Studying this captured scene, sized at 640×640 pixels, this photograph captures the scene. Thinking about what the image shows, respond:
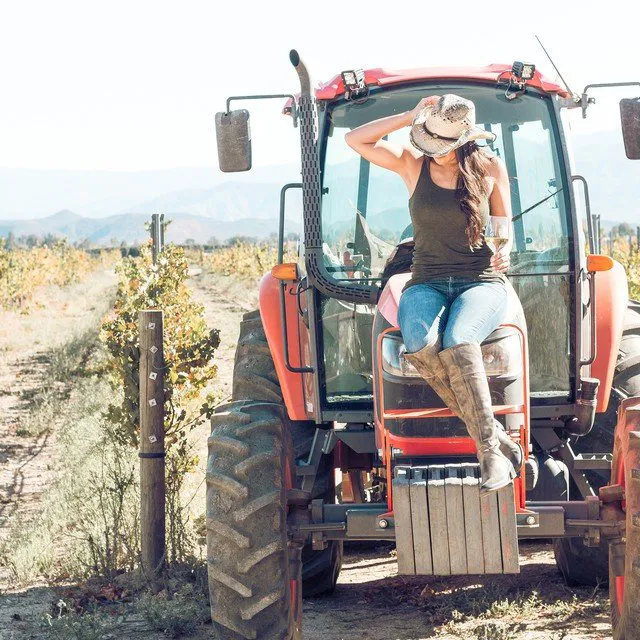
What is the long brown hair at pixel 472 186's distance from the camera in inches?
162

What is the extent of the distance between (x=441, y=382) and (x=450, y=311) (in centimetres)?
27

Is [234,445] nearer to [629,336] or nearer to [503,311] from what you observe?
[503,311]

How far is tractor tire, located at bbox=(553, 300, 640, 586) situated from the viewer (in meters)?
5.34

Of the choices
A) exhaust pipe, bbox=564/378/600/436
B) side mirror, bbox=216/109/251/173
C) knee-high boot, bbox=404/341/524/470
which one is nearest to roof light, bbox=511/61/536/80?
side mirror, bbox=216/109/251/173

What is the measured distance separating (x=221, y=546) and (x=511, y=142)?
2313mm

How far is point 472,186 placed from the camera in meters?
4.13

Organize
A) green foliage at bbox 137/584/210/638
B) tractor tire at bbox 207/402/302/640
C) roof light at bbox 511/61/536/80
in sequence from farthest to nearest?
green foliage at bbox 137/584/210/638 < roof light at bbox 511/61/536/80 < tractor tire at bbox 207/402/302/640

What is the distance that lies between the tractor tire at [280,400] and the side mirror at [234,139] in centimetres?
118

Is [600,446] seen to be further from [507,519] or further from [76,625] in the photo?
[76,625]

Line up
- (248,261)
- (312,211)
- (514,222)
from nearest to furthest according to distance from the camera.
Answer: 1. (312,211)
2. (514,222)
3. (248,261)

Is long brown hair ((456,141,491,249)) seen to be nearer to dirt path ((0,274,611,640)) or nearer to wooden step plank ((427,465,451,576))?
wooden step plank ((427,465,451,576))

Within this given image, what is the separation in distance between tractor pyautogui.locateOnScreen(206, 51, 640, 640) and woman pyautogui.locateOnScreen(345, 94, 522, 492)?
0.58 feet

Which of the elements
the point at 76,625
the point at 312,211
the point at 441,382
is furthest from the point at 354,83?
the point at 76,625

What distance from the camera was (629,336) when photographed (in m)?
5.57
